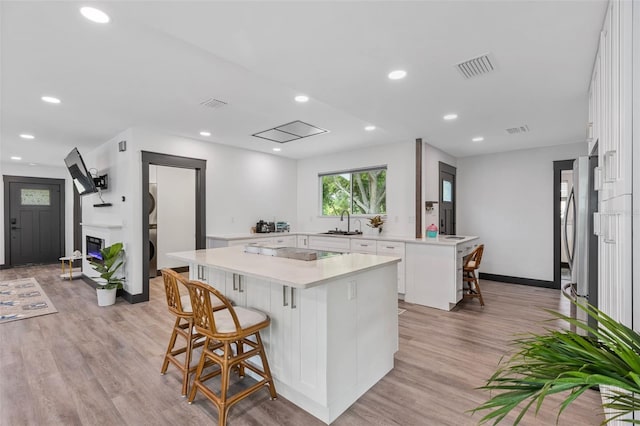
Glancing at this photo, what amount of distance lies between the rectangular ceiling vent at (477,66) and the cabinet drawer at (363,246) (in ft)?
9.12

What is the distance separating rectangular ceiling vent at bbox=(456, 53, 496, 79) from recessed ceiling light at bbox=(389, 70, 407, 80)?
1.37 ft

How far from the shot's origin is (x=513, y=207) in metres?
5.69

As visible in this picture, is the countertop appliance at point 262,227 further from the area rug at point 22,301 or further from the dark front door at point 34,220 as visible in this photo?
the dark front door at point 34,220

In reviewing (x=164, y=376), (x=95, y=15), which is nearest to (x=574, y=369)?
(x=164, y=376)

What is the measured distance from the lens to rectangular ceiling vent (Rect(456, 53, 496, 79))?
2354mm

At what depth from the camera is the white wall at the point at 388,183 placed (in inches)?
199

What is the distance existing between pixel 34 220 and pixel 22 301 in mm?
4360

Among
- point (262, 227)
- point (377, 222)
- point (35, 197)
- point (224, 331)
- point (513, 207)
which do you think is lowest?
point (224, 331)

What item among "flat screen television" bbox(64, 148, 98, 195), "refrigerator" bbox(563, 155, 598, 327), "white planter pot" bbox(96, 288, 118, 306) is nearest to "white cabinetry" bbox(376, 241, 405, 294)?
"refrigerator" bbox(563, 155, 598, 327)

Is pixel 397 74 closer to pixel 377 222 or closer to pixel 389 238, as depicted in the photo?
pixel 389 238

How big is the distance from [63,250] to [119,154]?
540 cm

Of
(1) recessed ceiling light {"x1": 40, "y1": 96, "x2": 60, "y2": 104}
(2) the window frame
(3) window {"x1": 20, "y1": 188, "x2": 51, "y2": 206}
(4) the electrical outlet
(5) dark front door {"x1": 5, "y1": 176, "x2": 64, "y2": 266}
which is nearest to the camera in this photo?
(4) the electrical outlet

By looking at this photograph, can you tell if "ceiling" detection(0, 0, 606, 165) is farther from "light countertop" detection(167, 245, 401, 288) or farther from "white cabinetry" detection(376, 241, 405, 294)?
"white cabinetry" detection(376, 241, 405, 294)

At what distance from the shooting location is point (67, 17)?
196cm
